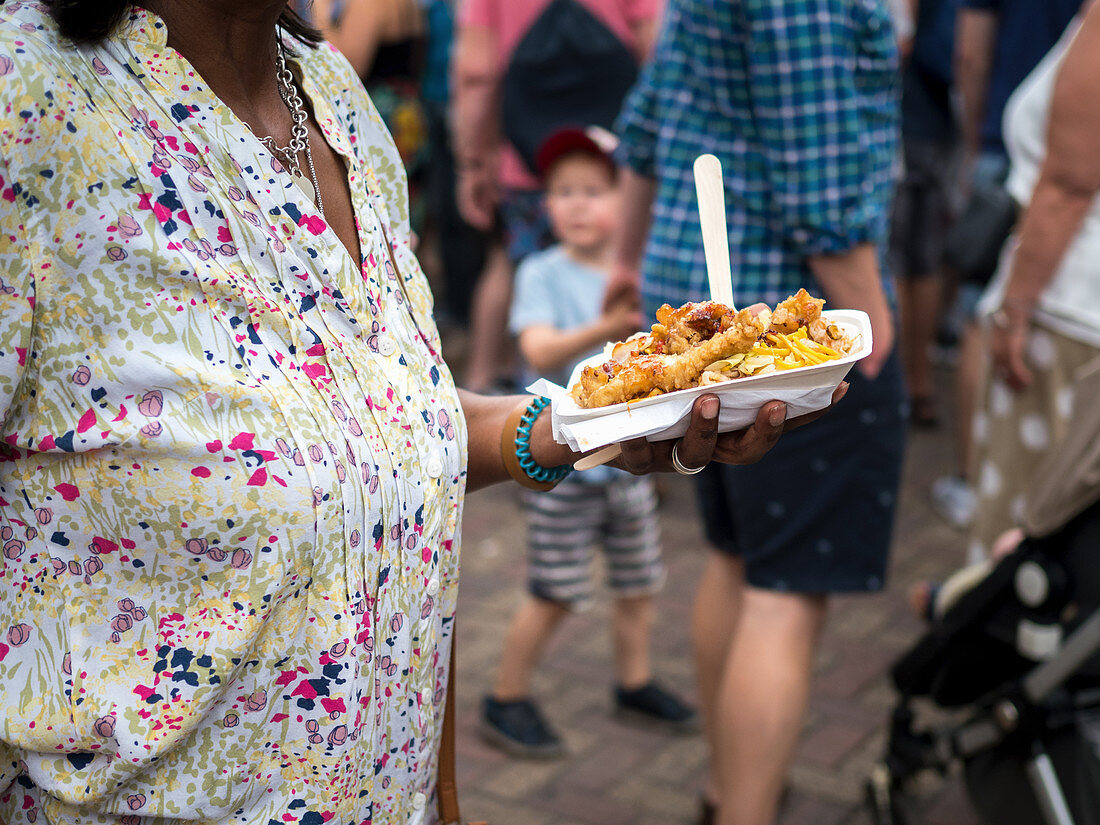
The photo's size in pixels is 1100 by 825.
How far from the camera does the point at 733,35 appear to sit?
2471mm

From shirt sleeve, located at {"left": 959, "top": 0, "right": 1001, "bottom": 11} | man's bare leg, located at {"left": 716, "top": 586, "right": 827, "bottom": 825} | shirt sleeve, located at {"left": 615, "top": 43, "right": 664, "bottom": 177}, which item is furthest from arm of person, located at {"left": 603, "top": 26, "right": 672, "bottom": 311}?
shirt sleeve, located at {"left": 959, "top": 0, "right": 1001, "bottom": 11}

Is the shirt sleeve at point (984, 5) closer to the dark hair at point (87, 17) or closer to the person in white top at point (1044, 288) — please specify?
the person in white top at point (1044, 288)

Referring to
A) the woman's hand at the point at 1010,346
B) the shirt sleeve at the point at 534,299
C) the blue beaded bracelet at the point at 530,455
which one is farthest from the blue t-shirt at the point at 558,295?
the blue beaded bracelet at the point at 530,455

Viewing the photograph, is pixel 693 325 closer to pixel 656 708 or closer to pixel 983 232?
pixel 656 708

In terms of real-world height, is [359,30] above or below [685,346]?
below

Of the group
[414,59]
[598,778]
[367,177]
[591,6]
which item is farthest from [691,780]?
[414,59]

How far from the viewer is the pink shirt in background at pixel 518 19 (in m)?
Answer: 4.77

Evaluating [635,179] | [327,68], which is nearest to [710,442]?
[327,68]

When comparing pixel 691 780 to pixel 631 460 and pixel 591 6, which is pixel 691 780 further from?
pixel 591 6

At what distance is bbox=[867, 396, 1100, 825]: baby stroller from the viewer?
2.40 m

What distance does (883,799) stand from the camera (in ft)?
9.54

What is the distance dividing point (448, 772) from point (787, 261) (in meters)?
1.39

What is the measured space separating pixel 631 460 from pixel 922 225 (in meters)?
4.60

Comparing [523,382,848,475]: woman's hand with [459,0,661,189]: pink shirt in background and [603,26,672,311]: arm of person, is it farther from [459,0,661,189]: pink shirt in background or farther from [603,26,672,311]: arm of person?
[459,0,661,189]: pink shirt in background
